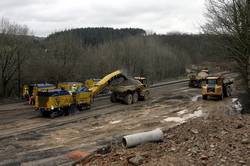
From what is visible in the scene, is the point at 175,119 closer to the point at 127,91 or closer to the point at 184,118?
the point at 184,118

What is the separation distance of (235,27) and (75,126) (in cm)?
1637

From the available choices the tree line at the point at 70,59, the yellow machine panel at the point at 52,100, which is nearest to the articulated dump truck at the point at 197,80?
the tree line at the point at 70,59

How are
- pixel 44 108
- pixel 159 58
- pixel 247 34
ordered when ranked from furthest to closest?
pixel 159 58
pixel 247 34
pixel 44 108

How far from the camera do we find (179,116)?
76.2ft

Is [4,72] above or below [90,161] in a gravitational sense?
above

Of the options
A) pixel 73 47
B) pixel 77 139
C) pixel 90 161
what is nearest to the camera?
pixel 90 161

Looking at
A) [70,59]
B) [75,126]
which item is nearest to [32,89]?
[75,126]

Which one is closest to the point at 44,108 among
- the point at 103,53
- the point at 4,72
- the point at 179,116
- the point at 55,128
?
the point at 55,128

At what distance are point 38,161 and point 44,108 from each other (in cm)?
1014

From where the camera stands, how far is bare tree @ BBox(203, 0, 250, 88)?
90.5 ft

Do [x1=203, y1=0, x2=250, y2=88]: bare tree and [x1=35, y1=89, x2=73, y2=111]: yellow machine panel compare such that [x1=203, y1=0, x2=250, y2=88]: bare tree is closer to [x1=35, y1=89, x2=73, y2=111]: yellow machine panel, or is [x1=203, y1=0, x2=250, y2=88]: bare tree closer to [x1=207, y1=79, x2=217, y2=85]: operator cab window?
[x1=207, y1=79, x2=217, y2=85]: operator cab window

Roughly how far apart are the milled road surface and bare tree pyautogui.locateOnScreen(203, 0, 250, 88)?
5289mm

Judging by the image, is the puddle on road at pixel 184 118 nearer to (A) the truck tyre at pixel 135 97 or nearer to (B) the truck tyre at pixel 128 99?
(B) the truck tyre at pixel 128 99

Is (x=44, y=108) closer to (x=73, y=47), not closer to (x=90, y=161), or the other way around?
(x=90, y=161)
